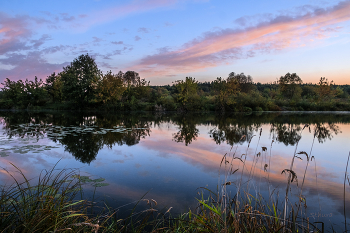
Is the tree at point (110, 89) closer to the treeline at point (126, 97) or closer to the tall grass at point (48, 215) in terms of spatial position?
the treeline at point (126, 97)

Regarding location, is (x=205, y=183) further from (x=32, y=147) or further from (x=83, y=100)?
(x=83, y=100)

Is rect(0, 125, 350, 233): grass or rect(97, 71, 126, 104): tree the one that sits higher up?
rect(97, 71, 126, 104): tree

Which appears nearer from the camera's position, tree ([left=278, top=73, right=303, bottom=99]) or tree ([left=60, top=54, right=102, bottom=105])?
tree ([left=60, top=54, right=102, bottom=105])

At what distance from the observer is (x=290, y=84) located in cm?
5000

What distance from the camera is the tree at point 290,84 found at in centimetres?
4941

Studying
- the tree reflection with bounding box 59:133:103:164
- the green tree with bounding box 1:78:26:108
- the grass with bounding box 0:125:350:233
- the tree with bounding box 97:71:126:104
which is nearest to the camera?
the grass with bounding box 0:125:350:233

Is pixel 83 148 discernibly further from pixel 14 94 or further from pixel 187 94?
pixel 14 94

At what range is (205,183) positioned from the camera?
415cm

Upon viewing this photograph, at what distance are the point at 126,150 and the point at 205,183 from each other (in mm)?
3597

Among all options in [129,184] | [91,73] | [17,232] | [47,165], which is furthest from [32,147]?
[91,73]

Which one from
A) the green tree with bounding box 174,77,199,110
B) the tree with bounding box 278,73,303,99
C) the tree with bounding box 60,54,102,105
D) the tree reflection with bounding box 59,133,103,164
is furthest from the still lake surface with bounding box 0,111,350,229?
the tree with bounding box 278,73,303,99

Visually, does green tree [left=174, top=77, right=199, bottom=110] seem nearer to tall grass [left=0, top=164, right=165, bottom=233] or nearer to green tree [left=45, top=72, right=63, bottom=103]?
green tree [left=45, top=72, right=63, bottom=103]

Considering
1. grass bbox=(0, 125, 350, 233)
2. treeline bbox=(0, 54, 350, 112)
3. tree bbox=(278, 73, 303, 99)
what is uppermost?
tree bbox=(278, 73, 303, 99)

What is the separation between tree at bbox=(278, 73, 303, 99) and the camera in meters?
49.4
